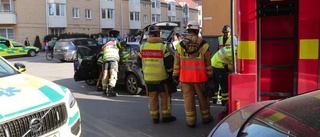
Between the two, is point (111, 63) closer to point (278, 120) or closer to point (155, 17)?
point (278, 120)

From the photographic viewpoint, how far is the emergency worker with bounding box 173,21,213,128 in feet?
17.0

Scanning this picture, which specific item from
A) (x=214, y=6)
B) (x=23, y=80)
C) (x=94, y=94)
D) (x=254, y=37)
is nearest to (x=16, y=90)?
(x=23, y=80)

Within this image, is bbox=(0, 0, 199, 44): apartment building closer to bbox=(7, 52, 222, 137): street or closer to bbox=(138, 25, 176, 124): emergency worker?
bbox=(7, 52, 222, 137): street

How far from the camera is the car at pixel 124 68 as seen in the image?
8789 millimetres

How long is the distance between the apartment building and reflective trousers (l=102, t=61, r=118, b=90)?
741 inches

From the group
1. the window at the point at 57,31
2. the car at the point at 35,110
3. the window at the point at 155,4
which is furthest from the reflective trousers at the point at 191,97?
the window at the point at 155,4

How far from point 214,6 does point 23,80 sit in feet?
29.4

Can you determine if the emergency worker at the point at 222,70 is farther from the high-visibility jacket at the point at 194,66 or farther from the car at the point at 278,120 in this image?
the car at the point at 278,120

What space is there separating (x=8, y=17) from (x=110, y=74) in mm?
30134

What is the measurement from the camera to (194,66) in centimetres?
524

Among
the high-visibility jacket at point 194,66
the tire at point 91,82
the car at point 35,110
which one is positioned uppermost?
the high-visibility jacket at point 194,66

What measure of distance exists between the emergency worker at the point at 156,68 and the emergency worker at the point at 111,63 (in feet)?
9.61

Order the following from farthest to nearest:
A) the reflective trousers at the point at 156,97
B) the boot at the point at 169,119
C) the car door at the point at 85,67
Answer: the car door at the point at 85,67
the boot at the point at 169,119
the reflective trousers at the point at 156,97

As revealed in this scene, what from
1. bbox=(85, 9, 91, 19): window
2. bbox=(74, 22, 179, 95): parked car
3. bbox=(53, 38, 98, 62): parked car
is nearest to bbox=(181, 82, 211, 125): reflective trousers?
bbox=(74, 22, 179, 95): parked car
